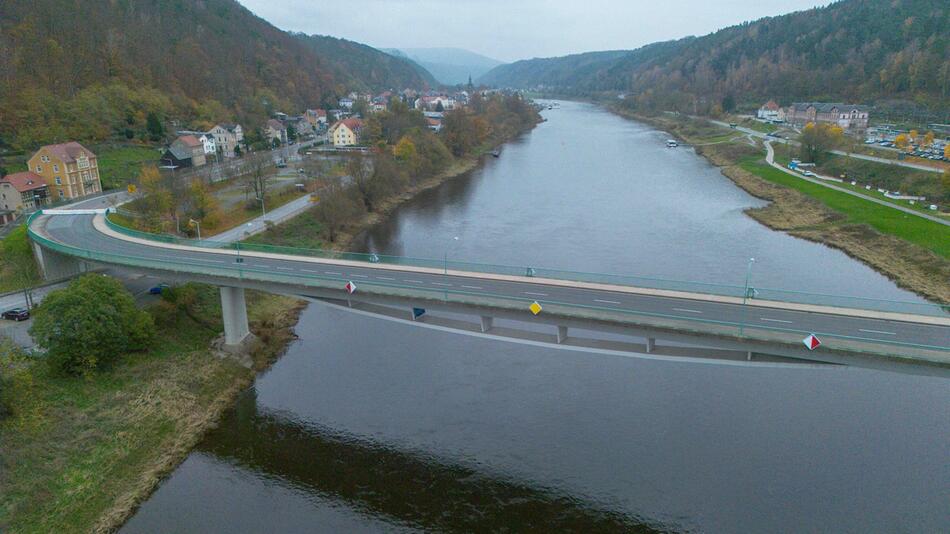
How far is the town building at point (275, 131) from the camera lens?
79125 millimetres

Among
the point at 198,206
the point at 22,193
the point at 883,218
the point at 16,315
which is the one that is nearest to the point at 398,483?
the point at 16,315

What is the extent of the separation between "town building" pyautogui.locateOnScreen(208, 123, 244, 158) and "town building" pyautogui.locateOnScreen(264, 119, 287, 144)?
15.8 feet

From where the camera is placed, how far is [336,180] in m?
48.2

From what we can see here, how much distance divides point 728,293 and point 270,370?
18.9 m

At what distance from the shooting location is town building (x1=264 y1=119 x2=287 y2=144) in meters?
79.1

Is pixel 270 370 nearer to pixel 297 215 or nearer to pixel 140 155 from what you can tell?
pixel 297 215

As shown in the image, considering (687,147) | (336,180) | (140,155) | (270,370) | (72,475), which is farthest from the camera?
(687,147)

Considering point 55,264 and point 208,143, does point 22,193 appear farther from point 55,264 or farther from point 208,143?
point 208,143

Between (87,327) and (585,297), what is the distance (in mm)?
18809

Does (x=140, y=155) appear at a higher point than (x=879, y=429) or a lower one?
higher

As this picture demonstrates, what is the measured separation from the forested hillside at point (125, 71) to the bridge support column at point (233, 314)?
40.1 metres

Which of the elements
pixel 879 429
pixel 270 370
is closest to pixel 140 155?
pixel 270 370

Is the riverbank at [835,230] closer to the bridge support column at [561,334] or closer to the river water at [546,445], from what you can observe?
the river water at [546,445]

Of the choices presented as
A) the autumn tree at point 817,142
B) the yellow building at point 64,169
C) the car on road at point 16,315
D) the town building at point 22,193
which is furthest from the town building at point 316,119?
the car on road at point 16,315
